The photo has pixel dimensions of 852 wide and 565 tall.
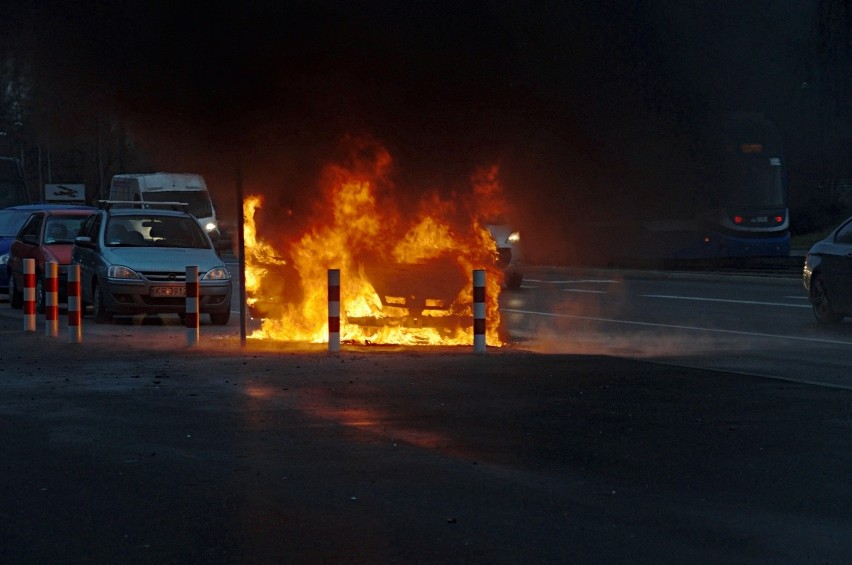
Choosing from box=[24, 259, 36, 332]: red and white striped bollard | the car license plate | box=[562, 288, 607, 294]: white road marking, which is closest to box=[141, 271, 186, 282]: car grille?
the car license plate

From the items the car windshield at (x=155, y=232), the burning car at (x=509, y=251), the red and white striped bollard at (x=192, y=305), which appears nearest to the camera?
the red and white striped bollard at (x=192, y=305)

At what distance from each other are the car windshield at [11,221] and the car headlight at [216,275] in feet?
29.4

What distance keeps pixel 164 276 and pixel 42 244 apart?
4.65m

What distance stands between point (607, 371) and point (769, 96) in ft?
44.6

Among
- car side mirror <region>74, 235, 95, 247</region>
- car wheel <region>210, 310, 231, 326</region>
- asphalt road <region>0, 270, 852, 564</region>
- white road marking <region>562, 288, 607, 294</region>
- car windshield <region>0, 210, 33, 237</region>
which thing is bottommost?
asphalt road <region>0, 270, 852, 564</region>

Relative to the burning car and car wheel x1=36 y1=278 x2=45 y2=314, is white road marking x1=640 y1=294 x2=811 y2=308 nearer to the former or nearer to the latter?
the burning car

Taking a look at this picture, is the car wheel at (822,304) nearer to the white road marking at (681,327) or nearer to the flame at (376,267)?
the white road marking at (681,327)

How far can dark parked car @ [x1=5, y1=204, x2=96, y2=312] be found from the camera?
2247 centimetres

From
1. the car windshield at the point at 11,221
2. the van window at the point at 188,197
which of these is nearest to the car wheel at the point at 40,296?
the car windshield at the point at 11,221

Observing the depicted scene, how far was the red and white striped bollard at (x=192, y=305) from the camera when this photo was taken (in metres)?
14.7

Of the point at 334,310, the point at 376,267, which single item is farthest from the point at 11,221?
the point at 334,310

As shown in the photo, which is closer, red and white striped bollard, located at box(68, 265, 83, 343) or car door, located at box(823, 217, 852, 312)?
red and white striped bollard, located at box(68, 265, 83, 343)

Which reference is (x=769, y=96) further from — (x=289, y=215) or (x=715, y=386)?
→ (x=715, y=386)

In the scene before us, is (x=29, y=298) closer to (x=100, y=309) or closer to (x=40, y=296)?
(x=100, y=309)
